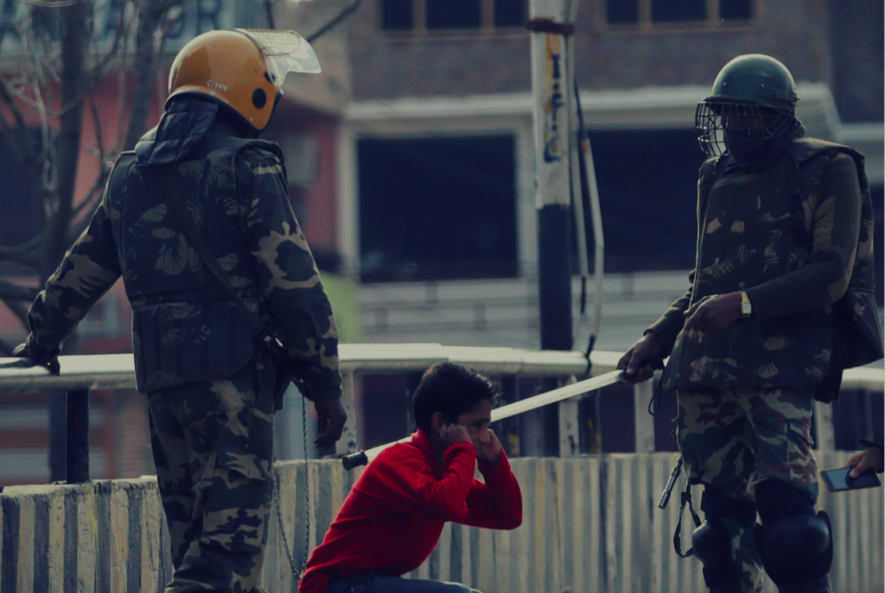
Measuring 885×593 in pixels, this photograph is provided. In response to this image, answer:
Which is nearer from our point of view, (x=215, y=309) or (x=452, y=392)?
(x=215, y=309)

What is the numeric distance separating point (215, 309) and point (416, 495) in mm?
724

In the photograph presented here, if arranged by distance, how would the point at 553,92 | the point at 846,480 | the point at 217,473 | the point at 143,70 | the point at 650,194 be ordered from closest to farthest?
the point at 217,473 → the point at 846,480 → the point at 553,92 → the point at 143,70 → the point at 650,194

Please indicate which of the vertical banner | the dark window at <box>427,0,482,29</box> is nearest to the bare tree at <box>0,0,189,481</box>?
the vertical banner

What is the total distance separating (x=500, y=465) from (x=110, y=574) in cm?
120

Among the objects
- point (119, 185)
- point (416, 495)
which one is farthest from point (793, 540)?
point (119, 185)

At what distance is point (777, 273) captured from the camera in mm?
3840

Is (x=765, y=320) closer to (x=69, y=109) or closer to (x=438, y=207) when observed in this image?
(x=69, y=109)

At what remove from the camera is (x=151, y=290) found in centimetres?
339

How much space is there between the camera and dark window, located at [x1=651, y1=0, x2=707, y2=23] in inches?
805

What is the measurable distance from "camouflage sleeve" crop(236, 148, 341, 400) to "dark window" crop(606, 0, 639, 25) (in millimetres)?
17788

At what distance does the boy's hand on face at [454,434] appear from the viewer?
3566mm

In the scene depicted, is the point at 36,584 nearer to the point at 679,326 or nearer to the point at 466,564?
the point at 466,564

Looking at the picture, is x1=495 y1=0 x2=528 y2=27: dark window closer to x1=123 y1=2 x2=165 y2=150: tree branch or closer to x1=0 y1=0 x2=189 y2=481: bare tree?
x1=0 y1=0 x2=189 y2=481: bare tree

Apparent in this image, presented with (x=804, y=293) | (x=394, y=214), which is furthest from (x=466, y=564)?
(x=394, y=214)
